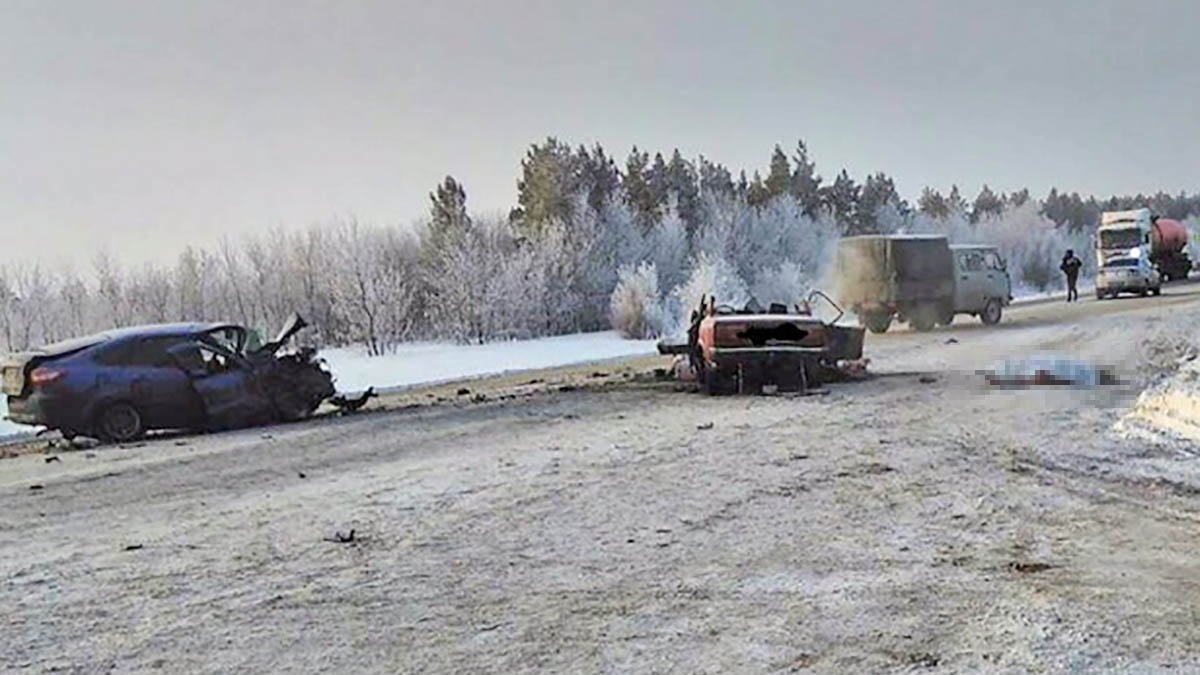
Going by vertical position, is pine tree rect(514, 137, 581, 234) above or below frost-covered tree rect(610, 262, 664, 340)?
above

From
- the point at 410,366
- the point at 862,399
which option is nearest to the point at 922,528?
the point at 862,399

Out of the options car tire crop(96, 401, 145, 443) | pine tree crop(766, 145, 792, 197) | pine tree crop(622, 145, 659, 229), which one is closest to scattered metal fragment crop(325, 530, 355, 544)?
car tire crop(96, 401, 145, 443)

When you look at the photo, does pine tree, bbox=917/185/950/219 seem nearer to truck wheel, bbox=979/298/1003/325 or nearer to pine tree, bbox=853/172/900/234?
pine tree, bbox=853/172/900/234

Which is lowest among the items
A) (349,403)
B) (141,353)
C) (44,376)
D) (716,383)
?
(716,383)

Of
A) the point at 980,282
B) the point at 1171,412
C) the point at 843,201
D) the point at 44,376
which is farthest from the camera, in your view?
the point at 843,201

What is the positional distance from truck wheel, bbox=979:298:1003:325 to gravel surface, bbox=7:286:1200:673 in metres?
18.6

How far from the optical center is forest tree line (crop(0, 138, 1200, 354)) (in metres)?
54.8

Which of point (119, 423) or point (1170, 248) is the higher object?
point (1170, 248)

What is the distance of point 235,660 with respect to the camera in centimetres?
496

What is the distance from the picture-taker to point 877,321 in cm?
2900

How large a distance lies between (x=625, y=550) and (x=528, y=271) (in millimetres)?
50483

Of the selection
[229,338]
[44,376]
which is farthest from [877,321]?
[44,376]

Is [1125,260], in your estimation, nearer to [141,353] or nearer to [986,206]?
[141,353]

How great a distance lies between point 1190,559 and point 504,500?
181 inches
